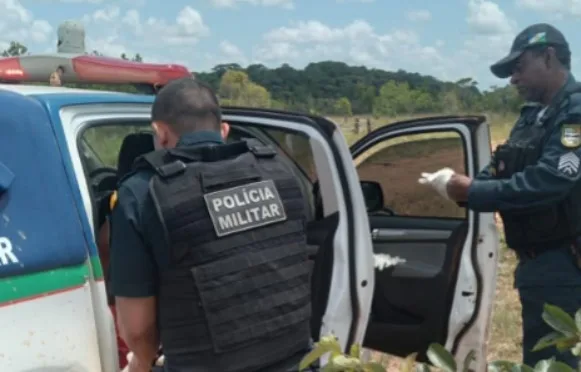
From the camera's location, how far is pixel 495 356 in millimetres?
5398

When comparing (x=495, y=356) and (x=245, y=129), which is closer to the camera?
(x=245, y=129)

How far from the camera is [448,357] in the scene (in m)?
1.50

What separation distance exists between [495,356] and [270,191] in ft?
12.0

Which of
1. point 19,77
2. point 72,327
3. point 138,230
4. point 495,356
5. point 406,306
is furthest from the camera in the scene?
point 495,356

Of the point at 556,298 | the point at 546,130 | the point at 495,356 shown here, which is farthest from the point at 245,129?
the point at 495,356

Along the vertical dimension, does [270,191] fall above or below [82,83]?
below

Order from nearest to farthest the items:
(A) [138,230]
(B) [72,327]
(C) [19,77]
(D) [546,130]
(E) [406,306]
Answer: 1. (A) [138,230]
2. (B) [72,327]
3. (D) [546,130]
4. (C) [19,77]
5. (E) [406,306]

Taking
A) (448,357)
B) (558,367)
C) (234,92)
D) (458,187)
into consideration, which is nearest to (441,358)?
(448,357)

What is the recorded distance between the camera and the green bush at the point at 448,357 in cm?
140

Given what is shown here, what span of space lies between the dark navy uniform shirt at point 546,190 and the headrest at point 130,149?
129 centimetres

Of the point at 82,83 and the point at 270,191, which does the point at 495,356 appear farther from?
the point at 270,191

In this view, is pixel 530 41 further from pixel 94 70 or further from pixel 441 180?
pixel 94 70

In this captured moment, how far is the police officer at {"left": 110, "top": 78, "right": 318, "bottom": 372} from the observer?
6.67ft

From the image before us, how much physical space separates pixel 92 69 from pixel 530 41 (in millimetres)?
1836
